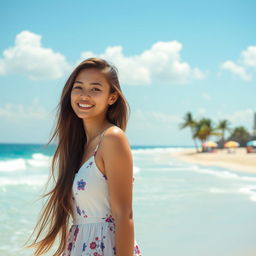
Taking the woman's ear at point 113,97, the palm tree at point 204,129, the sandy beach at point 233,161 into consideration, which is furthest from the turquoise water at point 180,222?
the palm tree at point 204,129

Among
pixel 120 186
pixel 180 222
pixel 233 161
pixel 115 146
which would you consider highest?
pixel 115 146

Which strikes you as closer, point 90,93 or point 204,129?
point 90,93

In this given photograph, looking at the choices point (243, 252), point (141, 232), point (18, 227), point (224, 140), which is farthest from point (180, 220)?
point (224, 140)

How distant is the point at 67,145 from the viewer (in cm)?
215

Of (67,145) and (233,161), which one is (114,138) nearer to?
(67,145)

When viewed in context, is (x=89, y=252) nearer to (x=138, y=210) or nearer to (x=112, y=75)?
(x=112, y=75)

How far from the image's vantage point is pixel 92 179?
1.78m

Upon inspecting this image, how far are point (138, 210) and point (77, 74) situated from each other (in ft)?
21.6

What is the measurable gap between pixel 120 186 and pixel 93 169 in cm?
17

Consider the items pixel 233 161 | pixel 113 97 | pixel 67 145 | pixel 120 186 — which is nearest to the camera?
pixel 120 186

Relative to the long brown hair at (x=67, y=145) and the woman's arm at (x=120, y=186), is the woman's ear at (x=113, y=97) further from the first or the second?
the woman's arm at (x=120, y=186)

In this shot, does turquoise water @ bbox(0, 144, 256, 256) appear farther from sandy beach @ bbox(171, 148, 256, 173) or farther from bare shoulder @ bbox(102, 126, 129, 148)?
sandy beach @ bbox(171, 148, 256, 173)

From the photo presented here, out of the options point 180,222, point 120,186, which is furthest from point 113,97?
point 180,222

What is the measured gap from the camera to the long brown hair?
1.97 m
